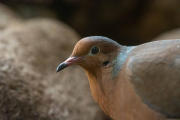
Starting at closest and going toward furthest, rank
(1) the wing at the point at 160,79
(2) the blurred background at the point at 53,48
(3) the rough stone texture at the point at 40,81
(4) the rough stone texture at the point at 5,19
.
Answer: (1) the wing at the point at 160,79 → (3) the rough stone texture at the point at 40,81 → (2) the blurred background at the point at 53,48 → (4) the rough stone texture at the point at 5,19

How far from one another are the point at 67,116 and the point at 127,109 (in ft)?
5.23

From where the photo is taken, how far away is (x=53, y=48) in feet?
14.7

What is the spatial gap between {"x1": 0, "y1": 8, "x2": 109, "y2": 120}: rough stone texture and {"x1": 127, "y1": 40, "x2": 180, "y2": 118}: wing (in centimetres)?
174

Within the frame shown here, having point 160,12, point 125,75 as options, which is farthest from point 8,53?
point 160,12

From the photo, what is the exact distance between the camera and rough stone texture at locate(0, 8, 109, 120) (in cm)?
274

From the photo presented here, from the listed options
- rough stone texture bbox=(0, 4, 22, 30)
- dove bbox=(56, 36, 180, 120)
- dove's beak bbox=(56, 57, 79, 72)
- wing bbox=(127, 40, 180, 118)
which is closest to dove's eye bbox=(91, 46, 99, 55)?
dove bbox=(56, 36, 180, 120)

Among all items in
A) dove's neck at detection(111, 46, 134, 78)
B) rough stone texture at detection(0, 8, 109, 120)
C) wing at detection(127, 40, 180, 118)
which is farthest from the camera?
rough stone texture at detection(0, 8, 109, 120)

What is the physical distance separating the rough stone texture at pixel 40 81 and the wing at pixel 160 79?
1740mm

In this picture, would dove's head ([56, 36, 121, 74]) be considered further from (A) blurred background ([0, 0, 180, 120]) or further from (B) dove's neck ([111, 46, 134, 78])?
(A) blurred background ([0, 0, 180, 120])

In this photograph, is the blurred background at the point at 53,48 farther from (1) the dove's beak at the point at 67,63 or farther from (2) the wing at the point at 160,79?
(2) the wing at the point at 160,79

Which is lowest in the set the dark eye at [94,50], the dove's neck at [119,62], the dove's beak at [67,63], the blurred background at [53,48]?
the blurred background at [53,48]

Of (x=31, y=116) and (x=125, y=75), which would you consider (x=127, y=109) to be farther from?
(x=31, y=116)

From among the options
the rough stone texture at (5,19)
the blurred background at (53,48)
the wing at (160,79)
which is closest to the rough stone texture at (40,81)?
the blurred background at (53,48)

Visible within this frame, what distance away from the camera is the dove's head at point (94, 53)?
1.93 metres
